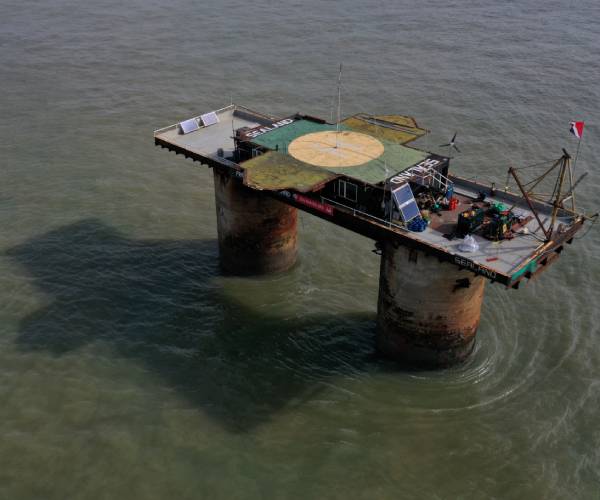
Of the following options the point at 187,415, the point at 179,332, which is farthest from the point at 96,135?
the point at 187,415

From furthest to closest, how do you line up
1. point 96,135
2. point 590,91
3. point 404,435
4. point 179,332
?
point 590,91 → point 96,135 → point 179,332 → point 404,435

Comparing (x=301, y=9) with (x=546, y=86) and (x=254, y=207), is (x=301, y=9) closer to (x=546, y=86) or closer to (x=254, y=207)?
(x=546, y=86)

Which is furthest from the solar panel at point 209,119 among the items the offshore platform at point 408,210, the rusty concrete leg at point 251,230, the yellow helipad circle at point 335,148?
the yellow helipad circle at point 335,148

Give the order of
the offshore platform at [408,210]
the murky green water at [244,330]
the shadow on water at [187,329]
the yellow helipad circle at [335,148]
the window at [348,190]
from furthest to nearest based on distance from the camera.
A: the yellow helipad circle at [335,148] → the shadow on water at [187,329] → the window at [348,190] → the offshore platform at [408,210] → the murky green water at [244,330]

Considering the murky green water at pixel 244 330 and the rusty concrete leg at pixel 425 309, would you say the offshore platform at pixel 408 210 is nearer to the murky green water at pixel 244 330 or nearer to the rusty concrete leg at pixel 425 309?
the rusty concrete leg at pixel 425 309

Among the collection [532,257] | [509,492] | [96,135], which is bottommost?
[509,492]

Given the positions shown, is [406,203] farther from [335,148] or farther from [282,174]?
[335,148]

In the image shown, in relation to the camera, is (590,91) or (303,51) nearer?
(590,91)
